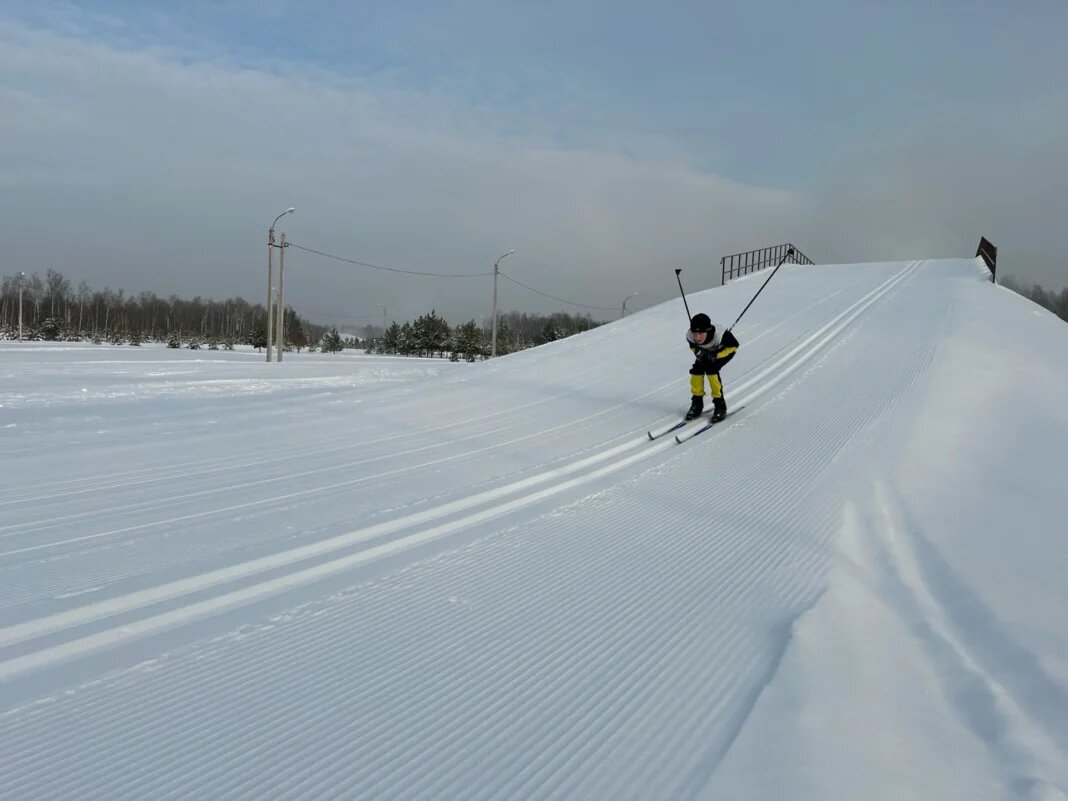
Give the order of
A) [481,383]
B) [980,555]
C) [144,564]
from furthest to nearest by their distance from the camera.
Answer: [481,383] → [980,555] → [144,564]

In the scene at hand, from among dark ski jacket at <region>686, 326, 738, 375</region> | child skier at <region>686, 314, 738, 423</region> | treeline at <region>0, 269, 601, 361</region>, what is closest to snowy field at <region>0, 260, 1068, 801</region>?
child skier at <region>686, 314, 738, 423</region>

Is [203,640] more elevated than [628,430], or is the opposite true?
[628,430]

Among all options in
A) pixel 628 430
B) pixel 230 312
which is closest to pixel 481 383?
pixel 628 430

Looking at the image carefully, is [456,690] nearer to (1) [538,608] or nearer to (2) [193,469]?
(1) [538,608]

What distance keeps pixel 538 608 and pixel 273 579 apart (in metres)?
1.69

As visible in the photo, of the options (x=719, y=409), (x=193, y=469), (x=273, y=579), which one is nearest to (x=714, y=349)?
(x=719, y=409)

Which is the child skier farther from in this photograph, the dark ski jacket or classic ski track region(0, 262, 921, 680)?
classic ski track region(0, 262, 921, 680)

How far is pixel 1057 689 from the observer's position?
2.98m

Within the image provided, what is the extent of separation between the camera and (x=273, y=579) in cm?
413

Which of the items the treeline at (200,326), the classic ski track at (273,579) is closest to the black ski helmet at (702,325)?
the classic ski track at (273,579)

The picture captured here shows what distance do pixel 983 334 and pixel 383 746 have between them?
15117 mm

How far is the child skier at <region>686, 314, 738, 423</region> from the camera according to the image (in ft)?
30.3

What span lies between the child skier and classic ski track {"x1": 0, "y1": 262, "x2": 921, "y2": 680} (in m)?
2.11

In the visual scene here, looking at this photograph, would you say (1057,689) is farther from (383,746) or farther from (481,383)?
(481,383)
